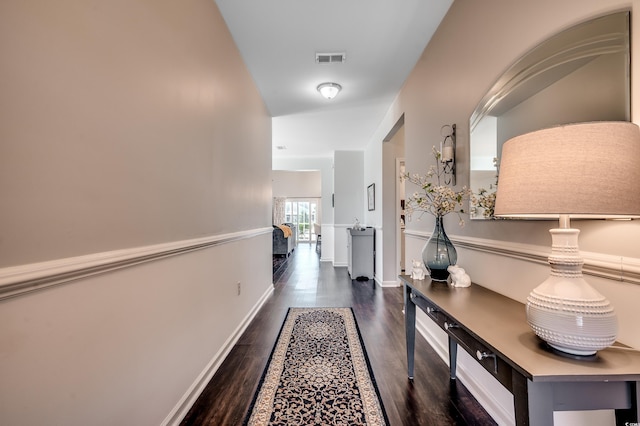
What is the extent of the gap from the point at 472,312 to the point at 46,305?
56.4 inches

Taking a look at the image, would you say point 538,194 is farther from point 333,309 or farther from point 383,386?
point 333,309

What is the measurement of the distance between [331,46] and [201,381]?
8.88 ft

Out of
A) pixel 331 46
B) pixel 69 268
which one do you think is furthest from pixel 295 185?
pixel 69 268

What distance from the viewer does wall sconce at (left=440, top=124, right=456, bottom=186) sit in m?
1.91

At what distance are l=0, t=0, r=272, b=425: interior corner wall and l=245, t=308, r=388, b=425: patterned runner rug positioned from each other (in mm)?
469

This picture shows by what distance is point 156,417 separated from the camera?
4.08ft

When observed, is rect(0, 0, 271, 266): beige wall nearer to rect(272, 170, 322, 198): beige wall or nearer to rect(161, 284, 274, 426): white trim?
rect(161, 284, 274, 426): white trim

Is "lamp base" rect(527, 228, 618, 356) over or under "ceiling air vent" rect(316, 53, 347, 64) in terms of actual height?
under

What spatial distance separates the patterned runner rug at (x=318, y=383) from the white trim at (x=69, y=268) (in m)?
1.01

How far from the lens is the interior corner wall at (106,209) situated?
690 millimetres

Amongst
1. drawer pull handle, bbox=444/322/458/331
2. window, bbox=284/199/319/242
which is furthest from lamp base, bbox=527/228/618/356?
window, bbox=284/199/319/242

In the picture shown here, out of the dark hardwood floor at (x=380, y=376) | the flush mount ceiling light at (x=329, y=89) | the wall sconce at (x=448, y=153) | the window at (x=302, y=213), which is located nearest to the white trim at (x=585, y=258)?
the wall sconce at (x=448, y=153)

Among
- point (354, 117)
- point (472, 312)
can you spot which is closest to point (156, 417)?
point (472, 312)

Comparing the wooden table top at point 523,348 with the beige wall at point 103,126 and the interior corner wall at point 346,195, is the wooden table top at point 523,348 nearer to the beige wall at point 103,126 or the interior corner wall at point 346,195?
the beige wall at point 103,126
